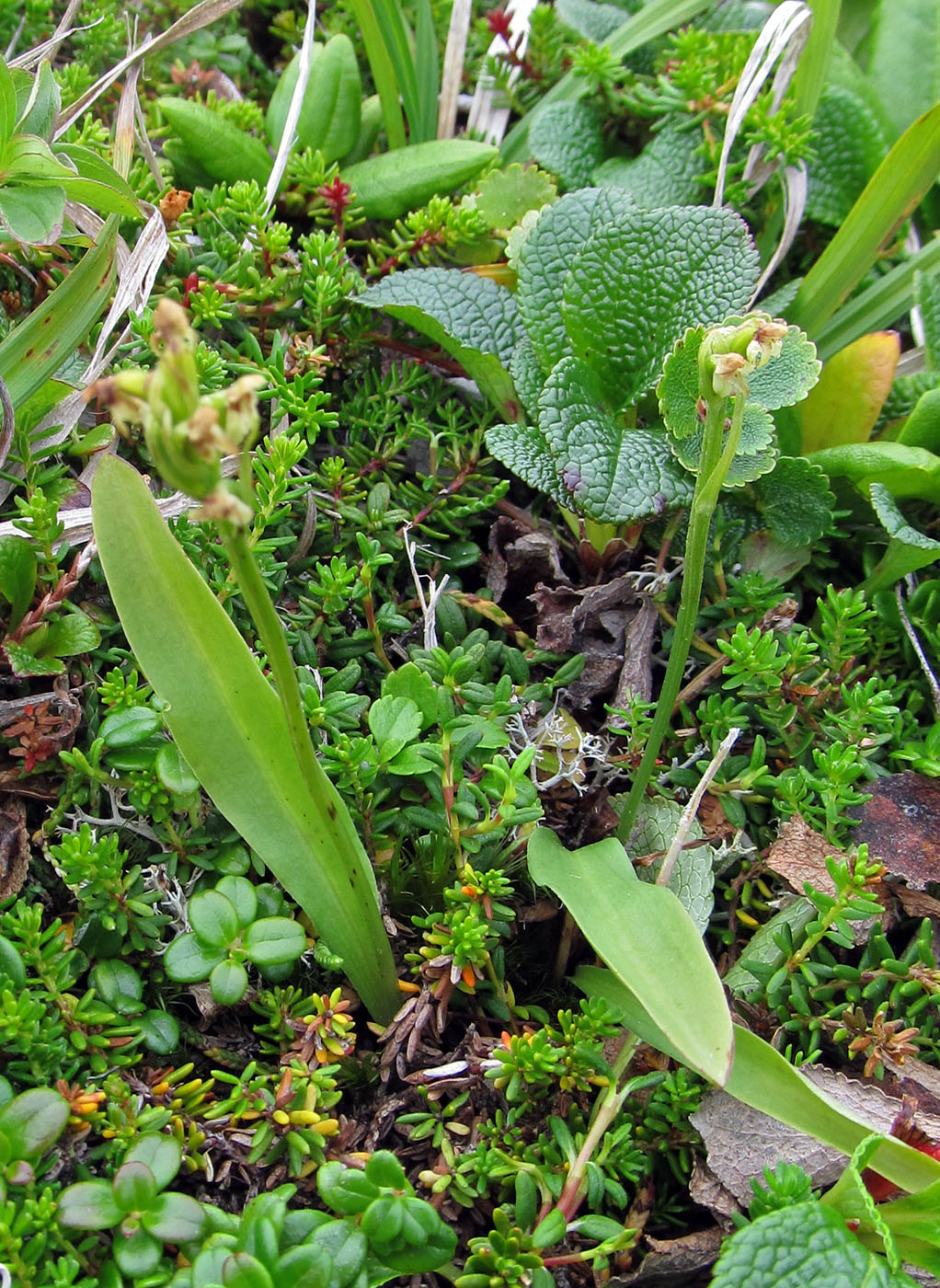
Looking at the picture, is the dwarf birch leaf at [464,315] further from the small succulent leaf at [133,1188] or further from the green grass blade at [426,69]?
the small succulent leaf at [133,1188]

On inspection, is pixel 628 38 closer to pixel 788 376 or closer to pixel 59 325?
pixel 788 376

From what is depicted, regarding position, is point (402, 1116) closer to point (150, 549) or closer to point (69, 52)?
point (150, 549)

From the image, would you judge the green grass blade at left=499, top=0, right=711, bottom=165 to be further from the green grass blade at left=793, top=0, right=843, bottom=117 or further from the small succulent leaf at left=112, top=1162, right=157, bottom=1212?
the small succulent leaf at left=112, top=1162, right=157, bottom=1212

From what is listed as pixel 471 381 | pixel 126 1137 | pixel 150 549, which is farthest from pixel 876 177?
pixel 126 1137

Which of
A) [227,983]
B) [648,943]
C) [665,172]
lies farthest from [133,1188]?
[665,172]

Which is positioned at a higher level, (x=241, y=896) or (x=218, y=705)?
(x=218, y=705)

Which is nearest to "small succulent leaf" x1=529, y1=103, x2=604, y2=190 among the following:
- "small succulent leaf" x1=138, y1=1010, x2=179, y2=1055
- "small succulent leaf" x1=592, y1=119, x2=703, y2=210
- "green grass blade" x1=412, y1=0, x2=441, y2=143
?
"small succulent leaf" x1=592, y1=119, x2=703, y2=210

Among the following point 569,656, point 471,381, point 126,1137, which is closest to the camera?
point 126,1137
